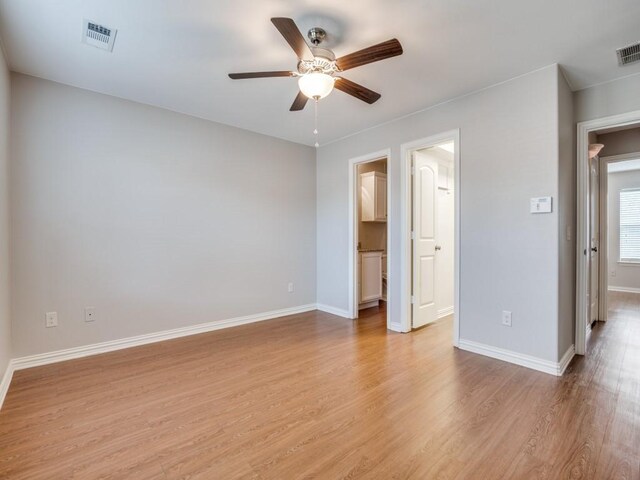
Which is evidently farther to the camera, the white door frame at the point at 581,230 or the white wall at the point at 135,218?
the white door frame at the point at 581,230

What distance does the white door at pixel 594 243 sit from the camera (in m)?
3.60

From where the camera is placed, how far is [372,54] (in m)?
1.88

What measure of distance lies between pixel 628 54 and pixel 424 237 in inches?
87.5

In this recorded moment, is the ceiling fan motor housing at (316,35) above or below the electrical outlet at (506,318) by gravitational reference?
above

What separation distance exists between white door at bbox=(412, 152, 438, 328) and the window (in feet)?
16.6

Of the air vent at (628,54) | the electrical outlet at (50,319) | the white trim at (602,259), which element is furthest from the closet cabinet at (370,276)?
the electrical outlet at (50,319)

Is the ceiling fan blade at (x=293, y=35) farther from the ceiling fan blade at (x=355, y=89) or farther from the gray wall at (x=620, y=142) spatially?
the gray wall at (x=620, y=142)

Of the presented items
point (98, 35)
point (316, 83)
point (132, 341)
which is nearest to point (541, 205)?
point (316, 83)

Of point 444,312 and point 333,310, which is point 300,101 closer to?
point 333,310

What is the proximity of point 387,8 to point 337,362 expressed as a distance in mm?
2670

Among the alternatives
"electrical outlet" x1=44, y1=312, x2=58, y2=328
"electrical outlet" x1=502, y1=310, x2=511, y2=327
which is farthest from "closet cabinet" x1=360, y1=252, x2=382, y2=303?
"electrical outlet" x1=44, y1=312, x2=58, y2=328

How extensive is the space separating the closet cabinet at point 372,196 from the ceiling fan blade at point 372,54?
2915 mm

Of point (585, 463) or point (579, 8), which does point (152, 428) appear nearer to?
point (585, 463)

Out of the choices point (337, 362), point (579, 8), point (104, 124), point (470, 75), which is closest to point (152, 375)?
point (337, 362)
